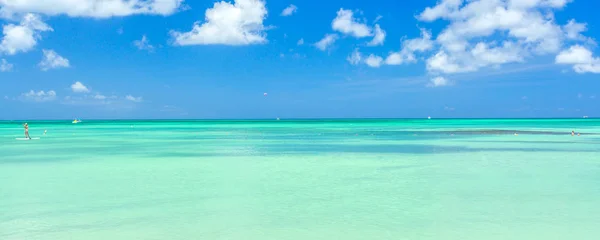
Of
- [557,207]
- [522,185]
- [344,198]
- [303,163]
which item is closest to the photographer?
[557,207]

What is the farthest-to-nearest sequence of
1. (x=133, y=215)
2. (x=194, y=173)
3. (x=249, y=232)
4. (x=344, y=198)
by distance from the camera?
(x=194, y=173) → (x=344, y=198) → (x=133, y=215) → (x=249, y=232)

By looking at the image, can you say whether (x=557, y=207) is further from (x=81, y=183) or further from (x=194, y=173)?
(x=81, y=183)

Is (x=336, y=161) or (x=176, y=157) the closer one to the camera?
(x=336, y=161)

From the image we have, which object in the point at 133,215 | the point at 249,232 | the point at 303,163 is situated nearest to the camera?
the point at 249,232

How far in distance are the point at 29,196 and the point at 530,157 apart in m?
16.2

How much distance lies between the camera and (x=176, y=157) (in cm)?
2070

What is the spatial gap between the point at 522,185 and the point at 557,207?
8.81ft

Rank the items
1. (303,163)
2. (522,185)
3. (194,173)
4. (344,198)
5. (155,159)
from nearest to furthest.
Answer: (344,198), (522,185), (194,173), (303,163), (155,159)

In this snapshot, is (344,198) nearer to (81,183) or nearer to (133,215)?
(133,215)

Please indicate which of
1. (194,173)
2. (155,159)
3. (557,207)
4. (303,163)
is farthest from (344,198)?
(155,159)

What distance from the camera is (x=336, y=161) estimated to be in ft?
61.6

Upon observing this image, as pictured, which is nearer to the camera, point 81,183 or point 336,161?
point 81,183

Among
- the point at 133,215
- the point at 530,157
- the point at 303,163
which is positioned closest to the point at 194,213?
the point at 133,215

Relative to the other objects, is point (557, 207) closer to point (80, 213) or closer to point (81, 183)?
point (80, 213)
